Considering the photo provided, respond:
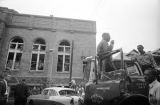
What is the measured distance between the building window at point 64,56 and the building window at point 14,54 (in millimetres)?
4392

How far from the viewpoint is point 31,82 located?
17.3 m

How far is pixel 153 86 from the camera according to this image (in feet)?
11.3

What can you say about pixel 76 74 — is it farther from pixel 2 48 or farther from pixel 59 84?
pixel 2 48

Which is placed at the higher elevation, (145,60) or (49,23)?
(49,23)

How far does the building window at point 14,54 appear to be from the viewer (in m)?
17.8

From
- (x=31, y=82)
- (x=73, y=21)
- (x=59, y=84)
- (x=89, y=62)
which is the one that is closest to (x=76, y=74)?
(x=59, y=84)

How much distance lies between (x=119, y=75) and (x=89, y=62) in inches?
63.6

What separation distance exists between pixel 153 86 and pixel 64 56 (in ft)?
52.5

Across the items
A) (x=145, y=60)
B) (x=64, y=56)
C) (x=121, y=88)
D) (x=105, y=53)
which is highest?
(x=64, y=56)

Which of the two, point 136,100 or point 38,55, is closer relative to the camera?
point 136,100

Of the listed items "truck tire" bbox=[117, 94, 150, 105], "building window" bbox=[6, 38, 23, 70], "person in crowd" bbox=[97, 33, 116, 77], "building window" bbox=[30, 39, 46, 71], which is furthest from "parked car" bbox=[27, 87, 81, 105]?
"building window" bbox=[6, 38, 23, 70]

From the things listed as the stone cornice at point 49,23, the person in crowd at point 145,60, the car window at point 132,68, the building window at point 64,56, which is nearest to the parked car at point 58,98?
the car window at point 132,68

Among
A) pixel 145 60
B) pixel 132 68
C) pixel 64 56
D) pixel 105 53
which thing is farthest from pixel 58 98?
pixel 64 56

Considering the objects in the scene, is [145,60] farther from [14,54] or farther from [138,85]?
[14,54]
